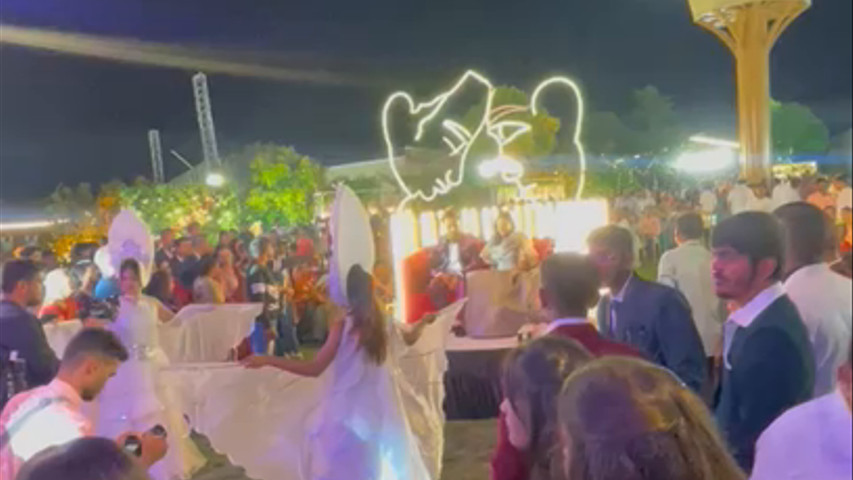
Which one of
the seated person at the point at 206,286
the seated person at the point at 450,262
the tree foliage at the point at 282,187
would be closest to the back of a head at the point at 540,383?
the seated person at the point at 206,286

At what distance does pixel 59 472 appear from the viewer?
1.78 m

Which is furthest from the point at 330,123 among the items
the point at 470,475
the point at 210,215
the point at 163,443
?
the point at 163,443

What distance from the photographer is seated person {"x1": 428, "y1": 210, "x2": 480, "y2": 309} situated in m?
10.7

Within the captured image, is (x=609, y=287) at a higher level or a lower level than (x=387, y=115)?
lower

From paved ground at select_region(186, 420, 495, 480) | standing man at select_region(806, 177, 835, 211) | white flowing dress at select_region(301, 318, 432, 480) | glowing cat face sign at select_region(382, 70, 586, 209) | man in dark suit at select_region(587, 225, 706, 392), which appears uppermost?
glowing cat face sign at select_region(382, 70, 586, 209)

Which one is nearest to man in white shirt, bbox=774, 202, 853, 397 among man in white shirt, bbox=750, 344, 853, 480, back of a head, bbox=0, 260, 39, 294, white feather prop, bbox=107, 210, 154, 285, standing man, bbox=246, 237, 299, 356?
man in white shirt, bbox=750, 344, 853, 480

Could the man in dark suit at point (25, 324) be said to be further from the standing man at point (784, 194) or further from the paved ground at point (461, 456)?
the standing man at point (784, 194)

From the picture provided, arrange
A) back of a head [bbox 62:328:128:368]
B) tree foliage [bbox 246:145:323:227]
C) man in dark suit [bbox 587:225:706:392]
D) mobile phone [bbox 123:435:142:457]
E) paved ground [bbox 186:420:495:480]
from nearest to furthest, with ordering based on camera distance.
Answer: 1. mobile phone [bbox 123:435:142:457]
2. back of a head [bbox 62:328:128:368]
3. man in dark suit [bbox 587:225:706:392]
4. paved ground [bbox 186:420:495:480]
5. tree foliage [bbox 246:145:323:227]

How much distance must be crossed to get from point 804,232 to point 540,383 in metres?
1.80

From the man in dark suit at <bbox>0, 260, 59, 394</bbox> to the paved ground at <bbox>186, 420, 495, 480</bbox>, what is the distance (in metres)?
2.83

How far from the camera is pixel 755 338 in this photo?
2807 millimetres

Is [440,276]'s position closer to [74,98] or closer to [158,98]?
[74,98]

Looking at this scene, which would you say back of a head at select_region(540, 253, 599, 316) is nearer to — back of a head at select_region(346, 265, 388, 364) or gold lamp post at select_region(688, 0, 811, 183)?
back of a head at select_region(346, 265, 388, 364)

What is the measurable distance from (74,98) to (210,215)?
17878mm
